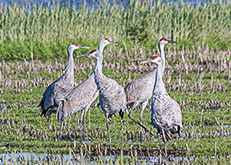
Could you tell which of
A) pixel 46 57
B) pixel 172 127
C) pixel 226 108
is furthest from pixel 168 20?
pixel 172 127

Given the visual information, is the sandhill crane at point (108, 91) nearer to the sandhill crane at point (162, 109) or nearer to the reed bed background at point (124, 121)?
the reed bed background at point (124, 121)

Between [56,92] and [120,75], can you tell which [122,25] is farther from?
[56,92]

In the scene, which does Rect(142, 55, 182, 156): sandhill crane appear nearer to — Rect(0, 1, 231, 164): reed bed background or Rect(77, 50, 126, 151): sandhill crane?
Rect(0, 1, 231, 164): reed bed background

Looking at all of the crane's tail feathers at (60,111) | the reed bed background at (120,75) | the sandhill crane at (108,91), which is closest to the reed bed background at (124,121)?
the reed bed background at (120,75)

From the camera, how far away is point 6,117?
8.74 m

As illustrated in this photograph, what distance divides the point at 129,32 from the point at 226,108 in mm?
9079

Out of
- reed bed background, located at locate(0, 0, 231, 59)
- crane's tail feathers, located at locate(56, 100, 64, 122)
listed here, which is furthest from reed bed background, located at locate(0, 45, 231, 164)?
reed bed background, located at locate(0, 0, 231, 59)

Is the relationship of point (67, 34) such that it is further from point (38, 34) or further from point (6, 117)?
point (6, 117)

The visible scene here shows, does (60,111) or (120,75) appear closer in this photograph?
(60,111)

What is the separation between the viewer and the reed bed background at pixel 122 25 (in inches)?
682

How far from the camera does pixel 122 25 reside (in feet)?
60.7

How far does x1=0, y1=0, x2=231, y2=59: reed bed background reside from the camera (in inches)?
682

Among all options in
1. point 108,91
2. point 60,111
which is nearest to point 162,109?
point 108,91

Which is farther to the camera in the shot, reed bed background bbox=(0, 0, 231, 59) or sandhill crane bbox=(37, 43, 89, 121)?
reed bed background bbox=(0, 0, 231, 59)
